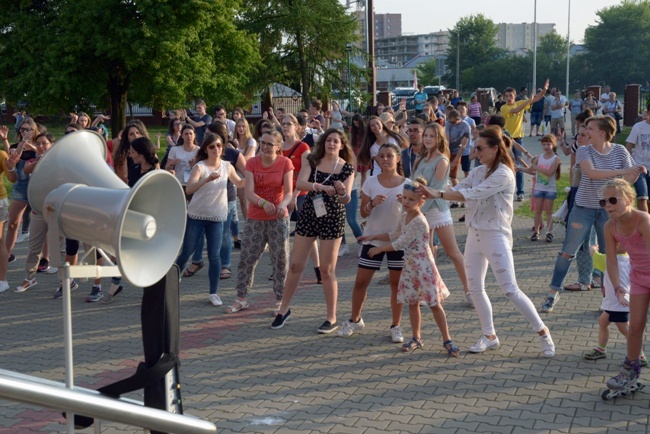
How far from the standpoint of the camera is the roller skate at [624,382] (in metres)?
5.90

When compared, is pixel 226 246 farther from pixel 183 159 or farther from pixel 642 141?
pixel 642 141

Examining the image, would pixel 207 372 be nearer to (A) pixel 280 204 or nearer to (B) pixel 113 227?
(A) pixel 280 204

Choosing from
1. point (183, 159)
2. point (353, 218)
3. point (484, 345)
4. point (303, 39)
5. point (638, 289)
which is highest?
point (303, 39)

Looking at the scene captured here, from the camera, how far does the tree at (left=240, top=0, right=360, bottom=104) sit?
40000mm

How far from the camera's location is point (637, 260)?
5816 millimetres

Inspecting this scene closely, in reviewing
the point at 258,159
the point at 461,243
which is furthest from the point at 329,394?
the point at 461,243

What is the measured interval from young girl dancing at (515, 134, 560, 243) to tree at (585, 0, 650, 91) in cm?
9744

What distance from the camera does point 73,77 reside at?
3144cm

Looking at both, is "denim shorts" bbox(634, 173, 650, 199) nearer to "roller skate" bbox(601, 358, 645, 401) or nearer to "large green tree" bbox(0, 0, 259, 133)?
"roller skate" bbox(601, 358, 645, 401)

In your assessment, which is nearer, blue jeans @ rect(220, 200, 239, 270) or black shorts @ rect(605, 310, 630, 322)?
black shorts @ rect(605, 310, 630, 322)

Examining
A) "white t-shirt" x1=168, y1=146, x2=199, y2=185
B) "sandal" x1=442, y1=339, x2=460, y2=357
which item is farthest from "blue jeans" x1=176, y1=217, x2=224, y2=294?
"sandal" x1=442, y1=339, x2=460, y2=357

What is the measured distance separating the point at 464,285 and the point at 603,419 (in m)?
3.30

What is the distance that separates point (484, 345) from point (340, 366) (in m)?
1.24

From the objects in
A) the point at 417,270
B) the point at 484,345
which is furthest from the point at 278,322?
the point at 484,345
